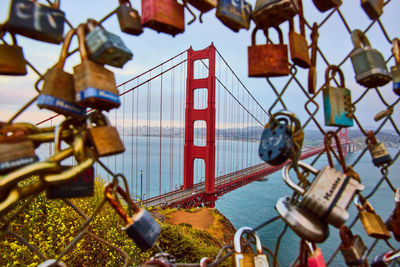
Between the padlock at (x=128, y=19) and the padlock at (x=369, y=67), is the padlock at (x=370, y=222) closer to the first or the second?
the padlock at (x=369, y=67)

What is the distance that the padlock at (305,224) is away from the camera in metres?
0.45

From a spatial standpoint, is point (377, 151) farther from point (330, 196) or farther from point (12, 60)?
point (12, 60)

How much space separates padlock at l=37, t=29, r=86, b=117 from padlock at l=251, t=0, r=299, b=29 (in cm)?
36

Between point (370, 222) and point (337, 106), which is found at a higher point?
point (337, 106)

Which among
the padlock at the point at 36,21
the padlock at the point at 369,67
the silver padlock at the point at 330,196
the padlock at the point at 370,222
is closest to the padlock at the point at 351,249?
the padlock at the point at 370,222

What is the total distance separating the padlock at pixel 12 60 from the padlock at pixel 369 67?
69cm

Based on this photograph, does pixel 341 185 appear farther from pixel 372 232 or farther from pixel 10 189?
pixel 10 189

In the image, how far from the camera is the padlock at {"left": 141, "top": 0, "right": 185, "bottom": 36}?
47 centimetres

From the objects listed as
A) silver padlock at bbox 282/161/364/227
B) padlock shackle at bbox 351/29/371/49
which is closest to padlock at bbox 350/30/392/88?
padlock shackle at bbox 351/29/371/49

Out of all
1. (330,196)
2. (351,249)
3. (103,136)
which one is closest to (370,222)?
(351,249)

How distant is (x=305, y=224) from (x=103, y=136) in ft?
1.21

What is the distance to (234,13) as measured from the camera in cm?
51

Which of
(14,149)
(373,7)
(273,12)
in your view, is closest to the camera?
(14,149)

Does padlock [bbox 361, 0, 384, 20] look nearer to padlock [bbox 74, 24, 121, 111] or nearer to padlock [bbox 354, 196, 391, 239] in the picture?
padlock [bbox 354, 196, 391, 239]
